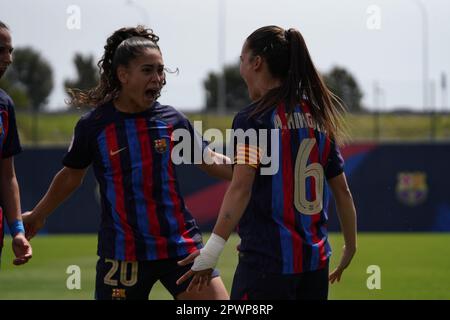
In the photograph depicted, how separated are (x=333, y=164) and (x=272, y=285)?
785mm

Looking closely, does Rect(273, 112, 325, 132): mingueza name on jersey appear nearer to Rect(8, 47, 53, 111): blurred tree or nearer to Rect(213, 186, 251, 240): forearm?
Rect(213, 186, 251, 240): forearm

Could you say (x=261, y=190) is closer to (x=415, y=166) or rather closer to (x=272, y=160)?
(x=272, y=160)

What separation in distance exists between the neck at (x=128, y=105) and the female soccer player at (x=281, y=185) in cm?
82

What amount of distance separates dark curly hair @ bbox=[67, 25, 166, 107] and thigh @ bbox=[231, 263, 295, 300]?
1.36 metres

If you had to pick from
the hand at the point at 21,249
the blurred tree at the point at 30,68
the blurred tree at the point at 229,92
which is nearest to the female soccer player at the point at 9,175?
the hand at the point at 21,249

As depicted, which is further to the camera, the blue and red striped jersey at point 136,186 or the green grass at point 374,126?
the green grass at point 374,126

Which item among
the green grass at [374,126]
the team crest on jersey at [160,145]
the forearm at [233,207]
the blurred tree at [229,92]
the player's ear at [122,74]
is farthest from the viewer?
the blurred tree at [229,92]

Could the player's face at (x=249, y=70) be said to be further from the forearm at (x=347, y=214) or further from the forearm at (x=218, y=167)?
the forearm at (x=218, y=167)

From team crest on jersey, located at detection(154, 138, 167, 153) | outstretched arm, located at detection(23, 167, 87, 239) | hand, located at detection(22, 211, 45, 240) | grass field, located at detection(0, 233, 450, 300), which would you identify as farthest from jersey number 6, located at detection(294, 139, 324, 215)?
grass field, located at detection(0, 233, 450, 300)

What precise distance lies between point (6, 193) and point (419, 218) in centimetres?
2139

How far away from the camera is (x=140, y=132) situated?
531cm

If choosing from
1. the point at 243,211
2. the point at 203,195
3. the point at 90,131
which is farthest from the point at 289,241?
the point at 203,195

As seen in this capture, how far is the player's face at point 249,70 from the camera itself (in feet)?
15.7

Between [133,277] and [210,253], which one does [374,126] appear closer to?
[133,277]
